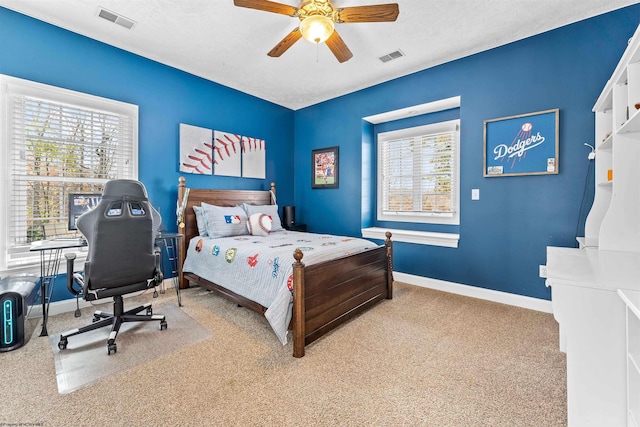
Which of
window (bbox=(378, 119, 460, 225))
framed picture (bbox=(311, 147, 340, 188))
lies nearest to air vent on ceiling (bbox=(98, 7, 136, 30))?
framed picture (bbox=(311, 147, 340, 188))

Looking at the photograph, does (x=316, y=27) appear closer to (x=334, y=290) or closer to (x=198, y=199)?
(x=334, y=290)

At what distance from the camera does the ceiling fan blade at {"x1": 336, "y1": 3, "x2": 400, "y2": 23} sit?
2.05 metres

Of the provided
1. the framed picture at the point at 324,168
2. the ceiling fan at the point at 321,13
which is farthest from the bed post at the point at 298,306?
the framed picture at the point at 324,168

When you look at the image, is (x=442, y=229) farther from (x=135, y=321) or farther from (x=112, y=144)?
(x=112, y=144)

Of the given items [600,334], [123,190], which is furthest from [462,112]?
[123,190]

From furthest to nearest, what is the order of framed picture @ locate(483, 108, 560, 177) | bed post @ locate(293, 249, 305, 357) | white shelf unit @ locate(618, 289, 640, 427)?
framed picture @ locate(483, 108, 560, 177) < bed post @ locate(293, 249, 305, 357) < white shelf unit @ locate(618, 289, 640, 427)

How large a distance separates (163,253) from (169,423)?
252cm

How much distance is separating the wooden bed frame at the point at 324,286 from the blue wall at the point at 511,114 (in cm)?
106

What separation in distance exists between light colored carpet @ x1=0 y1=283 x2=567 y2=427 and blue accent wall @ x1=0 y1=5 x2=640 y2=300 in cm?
88

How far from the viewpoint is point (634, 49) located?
1.50m

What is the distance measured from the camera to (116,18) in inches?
105

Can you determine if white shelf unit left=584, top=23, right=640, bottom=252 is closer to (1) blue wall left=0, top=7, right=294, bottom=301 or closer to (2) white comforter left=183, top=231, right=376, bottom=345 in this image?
(2) white comforter left=183, top=231, right=376, bottom=345

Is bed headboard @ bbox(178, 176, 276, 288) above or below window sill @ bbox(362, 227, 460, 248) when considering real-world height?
above

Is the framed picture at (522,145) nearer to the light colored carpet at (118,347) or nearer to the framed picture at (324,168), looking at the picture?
the framed picture at (324,168)
